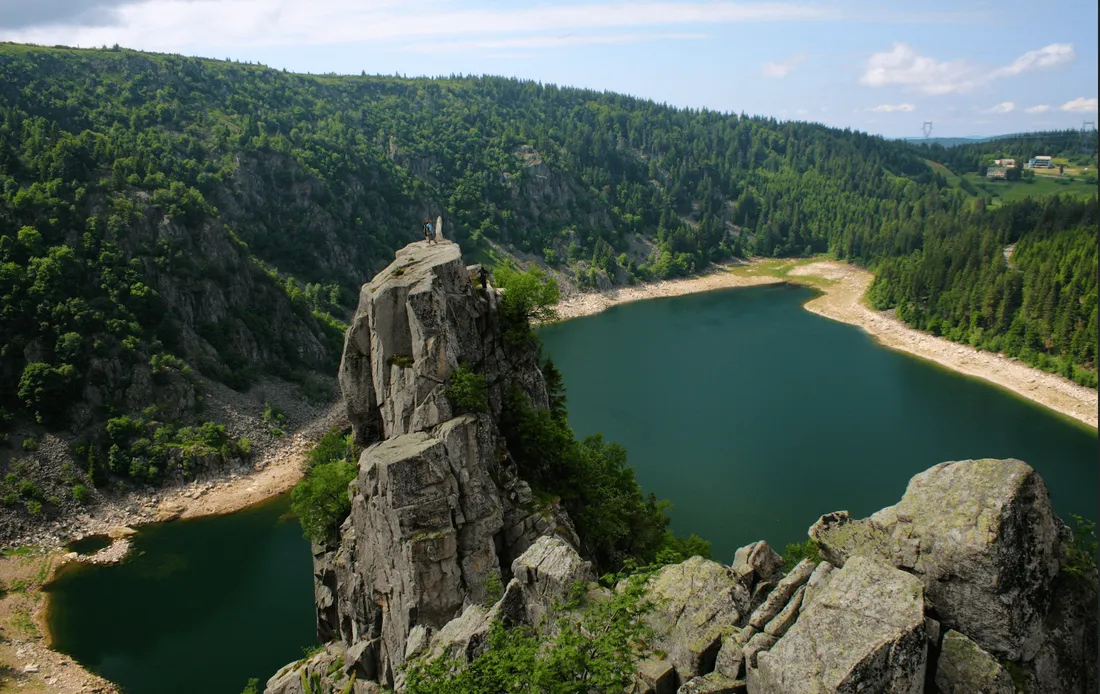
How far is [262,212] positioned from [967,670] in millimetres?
97250

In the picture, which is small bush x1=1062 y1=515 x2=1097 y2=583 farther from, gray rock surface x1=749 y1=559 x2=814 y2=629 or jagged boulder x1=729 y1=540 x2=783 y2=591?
jagged boulder x1=729 y1=540 x2=783 y2=591

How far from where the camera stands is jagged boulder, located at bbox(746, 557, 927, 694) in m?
9.50

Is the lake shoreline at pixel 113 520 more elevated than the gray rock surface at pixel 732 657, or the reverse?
the gray rock surface at pixel 732 657

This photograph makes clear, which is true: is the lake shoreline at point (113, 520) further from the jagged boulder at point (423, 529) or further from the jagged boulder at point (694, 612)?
the jagged boulder at point (694, 612)

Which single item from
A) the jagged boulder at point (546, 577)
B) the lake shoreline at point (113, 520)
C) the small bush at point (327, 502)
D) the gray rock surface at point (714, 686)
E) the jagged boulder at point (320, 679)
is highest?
the gray rock surface at point (714, 686)

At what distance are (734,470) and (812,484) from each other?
548cm

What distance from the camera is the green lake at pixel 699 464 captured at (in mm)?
37031

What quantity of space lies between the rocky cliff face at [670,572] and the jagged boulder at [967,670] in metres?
0.02

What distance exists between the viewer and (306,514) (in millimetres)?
25812

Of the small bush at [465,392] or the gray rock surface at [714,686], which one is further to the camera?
the small bush at [465,392]

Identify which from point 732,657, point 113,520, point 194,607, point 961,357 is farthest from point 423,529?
point 961,357

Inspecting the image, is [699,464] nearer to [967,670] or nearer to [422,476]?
[422,476]

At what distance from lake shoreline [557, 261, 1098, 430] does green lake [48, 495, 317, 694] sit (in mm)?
67767

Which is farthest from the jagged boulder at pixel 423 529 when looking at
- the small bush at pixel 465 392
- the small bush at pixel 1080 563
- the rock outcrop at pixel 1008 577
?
the small bush at pixel 1080 563
